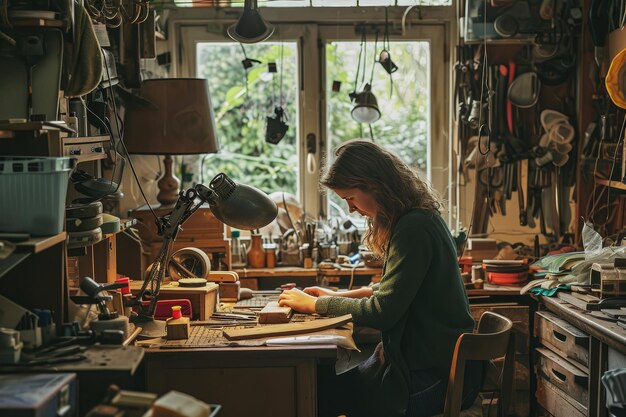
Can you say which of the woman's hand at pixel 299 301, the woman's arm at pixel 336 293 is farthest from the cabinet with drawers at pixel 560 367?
the woman's hand at pixel 299 301

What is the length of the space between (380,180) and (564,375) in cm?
127

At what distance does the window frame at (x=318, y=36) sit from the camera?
4.60 meters

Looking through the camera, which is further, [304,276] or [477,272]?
[304,276]

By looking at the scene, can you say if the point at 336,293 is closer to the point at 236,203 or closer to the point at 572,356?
the point at 236,203

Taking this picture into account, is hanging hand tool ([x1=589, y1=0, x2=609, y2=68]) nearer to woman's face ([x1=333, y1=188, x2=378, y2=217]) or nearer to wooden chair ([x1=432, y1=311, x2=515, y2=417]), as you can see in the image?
woman's face ([x1=333, y1=188, x2=378, y2=217])

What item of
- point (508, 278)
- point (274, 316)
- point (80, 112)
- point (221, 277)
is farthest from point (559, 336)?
point (80, 112)

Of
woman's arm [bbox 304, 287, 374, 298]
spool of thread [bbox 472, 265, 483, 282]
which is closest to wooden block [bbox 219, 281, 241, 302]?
woman's arm [bbox 304, 287, 374, 298]

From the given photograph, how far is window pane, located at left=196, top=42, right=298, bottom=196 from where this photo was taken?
4660mm

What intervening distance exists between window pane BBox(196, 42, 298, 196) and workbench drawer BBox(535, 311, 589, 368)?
159cm

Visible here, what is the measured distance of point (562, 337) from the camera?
3.60 meters

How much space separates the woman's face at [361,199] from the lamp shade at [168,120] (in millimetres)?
1180

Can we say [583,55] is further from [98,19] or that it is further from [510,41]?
[98,19]

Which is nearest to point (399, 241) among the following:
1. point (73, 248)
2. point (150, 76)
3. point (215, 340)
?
point (215, 340)

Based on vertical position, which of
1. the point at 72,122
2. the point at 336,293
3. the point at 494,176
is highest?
the point at 72,122
